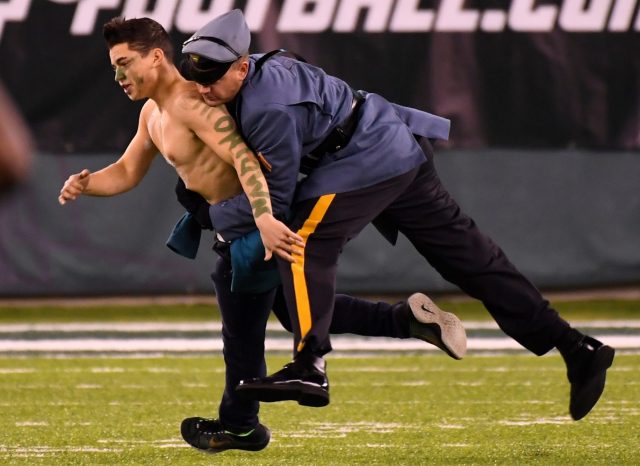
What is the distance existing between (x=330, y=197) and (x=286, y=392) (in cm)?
55

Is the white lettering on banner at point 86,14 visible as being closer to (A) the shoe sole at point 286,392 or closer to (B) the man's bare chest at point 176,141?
(B) the man's bare chest at point 176,141

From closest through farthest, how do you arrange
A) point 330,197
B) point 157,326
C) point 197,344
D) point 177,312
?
1. point 330,197
2. point 197,344
3. point 157,326
4. point 177,312

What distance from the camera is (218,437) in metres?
4.16

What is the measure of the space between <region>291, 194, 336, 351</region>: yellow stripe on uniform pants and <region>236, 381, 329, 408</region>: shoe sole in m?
0.15

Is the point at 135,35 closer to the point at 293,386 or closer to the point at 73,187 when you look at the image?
the point at 73,187

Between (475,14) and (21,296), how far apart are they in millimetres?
3288

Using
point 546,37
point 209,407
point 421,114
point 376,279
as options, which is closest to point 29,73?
point 376,279

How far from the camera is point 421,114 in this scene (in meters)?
4.20

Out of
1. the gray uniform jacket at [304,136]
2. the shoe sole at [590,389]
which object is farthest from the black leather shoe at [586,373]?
the gray uniform jacket at [304,136]

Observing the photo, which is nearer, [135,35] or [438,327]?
[135,35]

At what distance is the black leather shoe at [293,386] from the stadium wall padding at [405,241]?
16.4ft

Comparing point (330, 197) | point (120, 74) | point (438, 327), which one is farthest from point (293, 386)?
point (120, 74)

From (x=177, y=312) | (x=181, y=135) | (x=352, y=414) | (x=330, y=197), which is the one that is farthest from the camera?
(x=177, y=312)

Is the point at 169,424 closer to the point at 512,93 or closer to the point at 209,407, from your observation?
the point at 209,407
